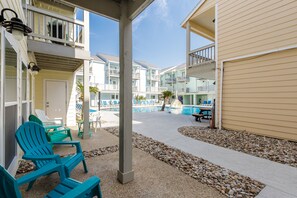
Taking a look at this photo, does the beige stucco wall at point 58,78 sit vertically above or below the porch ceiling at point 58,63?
below

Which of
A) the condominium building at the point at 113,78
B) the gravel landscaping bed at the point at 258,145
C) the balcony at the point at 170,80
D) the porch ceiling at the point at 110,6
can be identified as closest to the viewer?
the porch ceiling at the point at 110,6

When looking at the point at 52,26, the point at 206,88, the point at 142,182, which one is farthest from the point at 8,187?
the point at 206,88

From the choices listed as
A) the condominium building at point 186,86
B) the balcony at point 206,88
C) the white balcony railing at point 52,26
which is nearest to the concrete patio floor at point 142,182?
the white balcony railing at point 52,26

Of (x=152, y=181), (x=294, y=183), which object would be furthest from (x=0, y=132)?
(x=294, y=183)

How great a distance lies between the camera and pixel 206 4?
6734 millimetres

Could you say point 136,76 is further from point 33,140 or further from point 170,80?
point 33,140

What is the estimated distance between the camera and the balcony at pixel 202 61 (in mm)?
6564

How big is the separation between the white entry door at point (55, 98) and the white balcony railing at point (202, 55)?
651cm

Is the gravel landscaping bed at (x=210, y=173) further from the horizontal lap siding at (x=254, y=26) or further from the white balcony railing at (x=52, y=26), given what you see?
the horizontal lap siding at (x=254, y=26)

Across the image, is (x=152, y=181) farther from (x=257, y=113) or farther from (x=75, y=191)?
(x=257, y=113)

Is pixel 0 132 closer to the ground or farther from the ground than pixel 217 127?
farther from the ground

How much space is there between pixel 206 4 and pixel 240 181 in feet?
24.0

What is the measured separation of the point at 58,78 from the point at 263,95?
867 centimetres

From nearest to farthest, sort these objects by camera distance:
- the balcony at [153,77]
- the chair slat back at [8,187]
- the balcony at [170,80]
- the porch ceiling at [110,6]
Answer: the chair slat back at [8,187] → the porch ceiling at [110,6] → the balcony at [153,77] → the balcony at [170,80]
